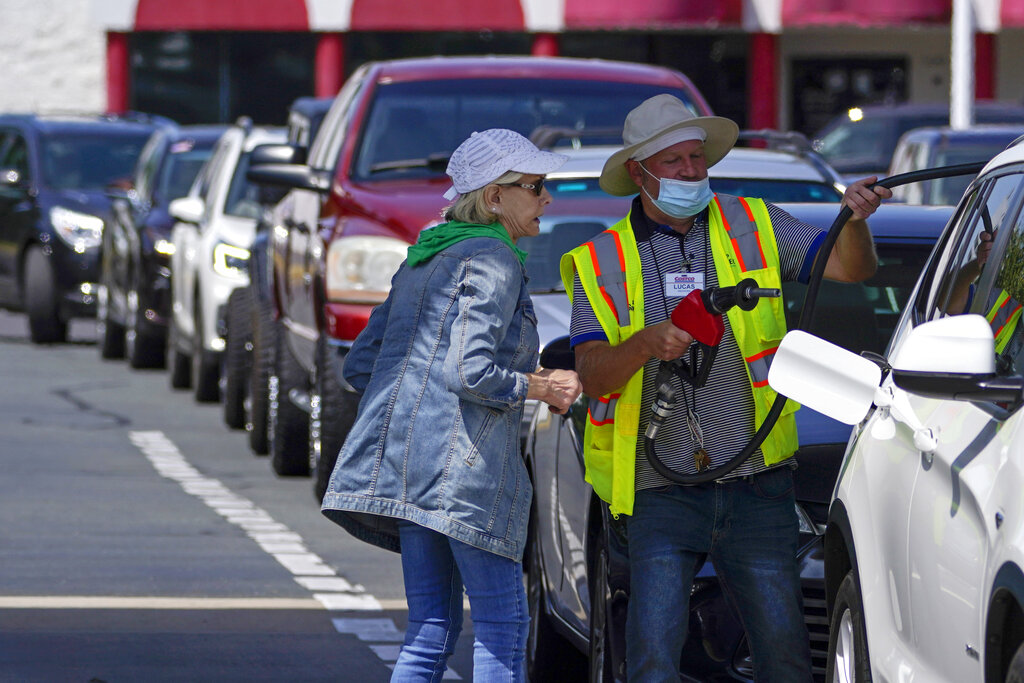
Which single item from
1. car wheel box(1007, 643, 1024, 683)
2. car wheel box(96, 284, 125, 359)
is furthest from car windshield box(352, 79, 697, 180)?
car wheel box(96, 284, 125, 359)

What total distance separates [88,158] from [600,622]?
1578 centimetres

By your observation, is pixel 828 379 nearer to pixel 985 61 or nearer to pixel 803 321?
pixel 803 321

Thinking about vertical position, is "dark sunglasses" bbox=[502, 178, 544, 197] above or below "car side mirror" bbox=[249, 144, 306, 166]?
below

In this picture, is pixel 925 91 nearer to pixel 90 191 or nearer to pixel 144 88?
pixel 144 88

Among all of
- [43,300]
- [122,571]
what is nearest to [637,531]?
[122,571]

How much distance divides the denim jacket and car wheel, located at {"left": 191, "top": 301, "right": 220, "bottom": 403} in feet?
31.3

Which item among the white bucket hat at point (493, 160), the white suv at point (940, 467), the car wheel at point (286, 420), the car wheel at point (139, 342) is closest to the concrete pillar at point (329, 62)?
the car wheel at point (139, 342)

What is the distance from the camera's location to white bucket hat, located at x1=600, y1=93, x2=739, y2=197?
5258 mm

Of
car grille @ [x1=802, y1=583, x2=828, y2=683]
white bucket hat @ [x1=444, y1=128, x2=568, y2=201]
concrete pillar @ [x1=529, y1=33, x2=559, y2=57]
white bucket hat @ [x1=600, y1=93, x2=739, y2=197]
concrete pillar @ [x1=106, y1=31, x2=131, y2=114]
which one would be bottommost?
car grille @ [x1=802, y1=583, x2=828, y2=683]

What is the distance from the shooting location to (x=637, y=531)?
16.7 ft

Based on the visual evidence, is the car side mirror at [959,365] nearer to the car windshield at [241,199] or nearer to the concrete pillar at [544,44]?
the car windshield at [241,199]

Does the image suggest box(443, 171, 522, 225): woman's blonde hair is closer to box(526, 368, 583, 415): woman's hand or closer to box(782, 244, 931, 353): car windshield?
box(526, 368, 583, 415): woman's hand

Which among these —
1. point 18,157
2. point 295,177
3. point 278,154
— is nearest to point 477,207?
point 295,177

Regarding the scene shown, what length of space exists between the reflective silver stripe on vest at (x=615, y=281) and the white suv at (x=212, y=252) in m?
8.52
